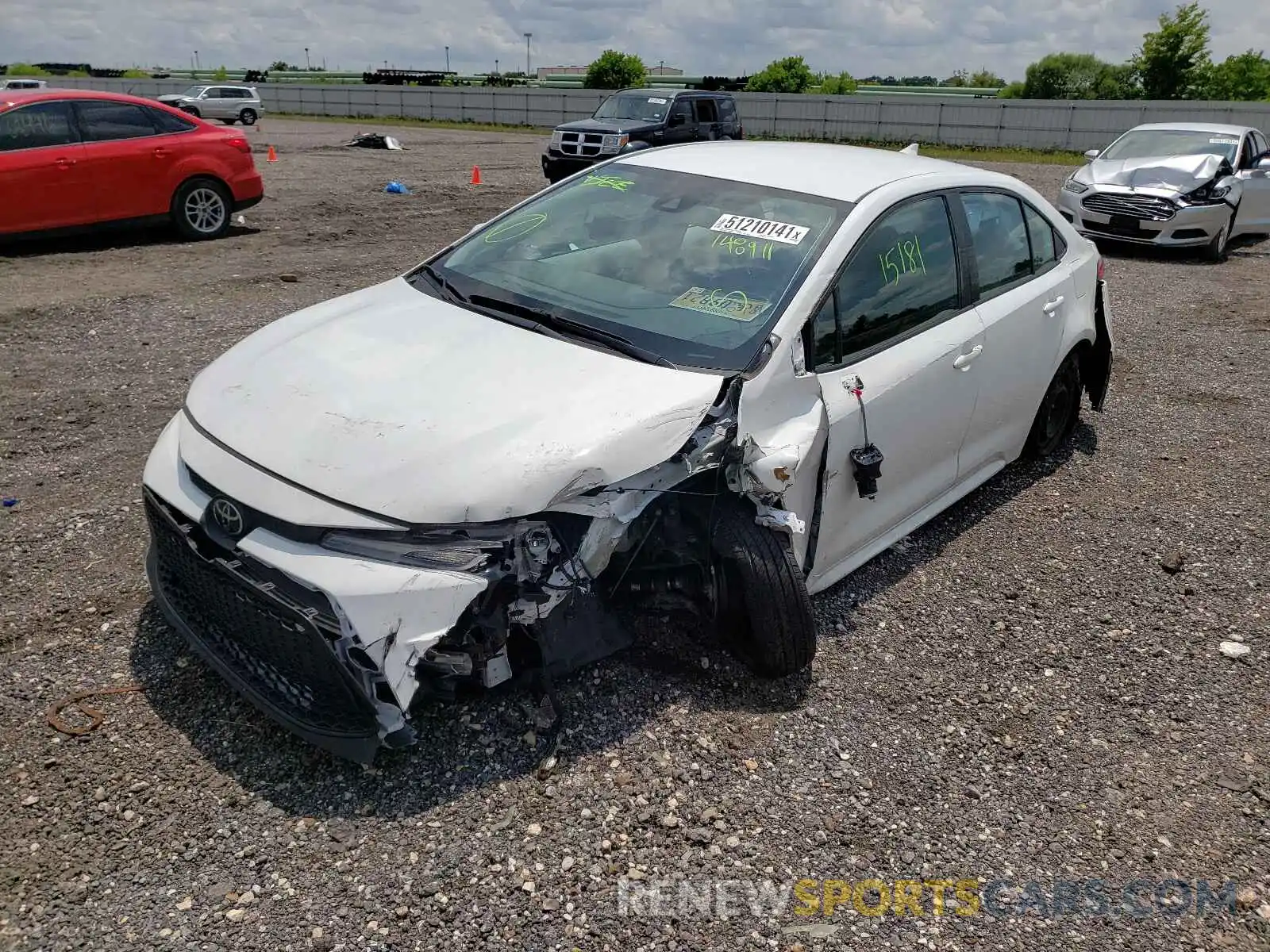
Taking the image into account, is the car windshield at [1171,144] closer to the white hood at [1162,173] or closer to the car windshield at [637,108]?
the white hood at [1162,173]

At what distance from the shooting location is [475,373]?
122 inches

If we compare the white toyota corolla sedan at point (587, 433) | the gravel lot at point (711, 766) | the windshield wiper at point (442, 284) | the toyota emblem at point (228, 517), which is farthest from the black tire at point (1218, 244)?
the toyota emblem at point (228, 517)

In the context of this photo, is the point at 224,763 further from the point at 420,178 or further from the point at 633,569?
the point at 420,178

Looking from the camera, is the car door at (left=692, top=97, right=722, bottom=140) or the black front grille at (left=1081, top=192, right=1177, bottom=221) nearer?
the black front grille at (left=1081, top=192, right=1177, bottom=221)

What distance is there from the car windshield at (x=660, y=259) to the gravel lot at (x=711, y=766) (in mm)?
1170

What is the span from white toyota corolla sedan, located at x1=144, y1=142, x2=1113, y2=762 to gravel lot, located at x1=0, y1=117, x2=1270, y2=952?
0.26 metres

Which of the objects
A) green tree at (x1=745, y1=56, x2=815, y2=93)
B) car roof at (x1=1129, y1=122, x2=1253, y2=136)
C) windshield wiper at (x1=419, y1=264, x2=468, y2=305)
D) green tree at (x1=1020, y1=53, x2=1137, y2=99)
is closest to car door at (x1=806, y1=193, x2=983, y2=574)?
windshield wiper at (x1=419, y1=264, x2=468, y2=305)

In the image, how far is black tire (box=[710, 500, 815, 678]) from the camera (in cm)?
315

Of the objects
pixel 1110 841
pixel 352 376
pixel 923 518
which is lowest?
pixel 1110 841

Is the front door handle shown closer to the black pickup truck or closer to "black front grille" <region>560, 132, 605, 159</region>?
the black pickup truck

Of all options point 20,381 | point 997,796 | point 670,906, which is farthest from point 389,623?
point 20,381

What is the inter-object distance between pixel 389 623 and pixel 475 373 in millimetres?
921

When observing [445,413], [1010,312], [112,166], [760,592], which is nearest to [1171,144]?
[1010,312]

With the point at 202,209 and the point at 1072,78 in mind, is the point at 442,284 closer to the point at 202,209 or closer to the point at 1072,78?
the point at 202,209
